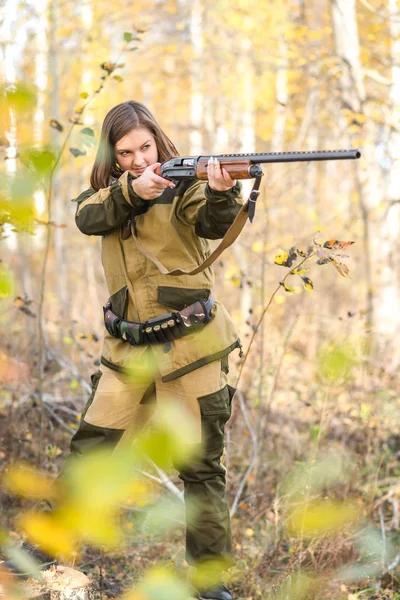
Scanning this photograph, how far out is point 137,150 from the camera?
9.03 feet

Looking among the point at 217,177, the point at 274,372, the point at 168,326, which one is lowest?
the point at 274,372

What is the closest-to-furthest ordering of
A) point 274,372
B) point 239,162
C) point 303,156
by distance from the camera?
1. point 303,156
2. point 239,162
3. point 274,372

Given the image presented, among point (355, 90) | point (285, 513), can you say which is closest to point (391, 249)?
point (355, 90)

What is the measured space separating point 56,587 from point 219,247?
4.82 feet

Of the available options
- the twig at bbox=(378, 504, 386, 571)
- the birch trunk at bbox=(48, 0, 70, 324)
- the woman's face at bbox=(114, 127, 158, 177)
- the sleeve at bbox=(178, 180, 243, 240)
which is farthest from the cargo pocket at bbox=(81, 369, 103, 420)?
the birch trunk at bbox=(48, 0, 70, 324)

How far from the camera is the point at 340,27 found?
6.84m

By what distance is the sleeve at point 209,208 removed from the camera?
2471mm

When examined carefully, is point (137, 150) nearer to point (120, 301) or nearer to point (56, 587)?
point (120, 301)

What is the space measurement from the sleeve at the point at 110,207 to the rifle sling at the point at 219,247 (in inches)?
3.9

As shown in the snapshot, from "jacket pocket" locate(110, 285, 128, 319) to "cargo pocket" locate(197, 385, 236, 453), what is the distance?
49 cm

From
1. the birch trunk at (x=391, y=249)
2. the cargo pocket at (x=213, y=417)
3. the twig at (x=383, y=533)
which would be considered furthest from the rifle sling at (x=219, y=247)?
the birch trunk at (x=391, y=249)

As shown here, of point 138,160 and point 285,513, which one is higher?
point 138,160

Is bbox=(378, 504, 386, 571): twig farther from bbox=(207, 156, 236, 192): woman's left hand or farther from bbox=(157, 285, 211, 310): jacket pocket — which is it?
bbox=(207, 156, 236, 192): woman's left hand

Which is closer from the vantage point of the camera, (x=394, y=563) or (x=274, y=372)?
(x=394, y=563)
